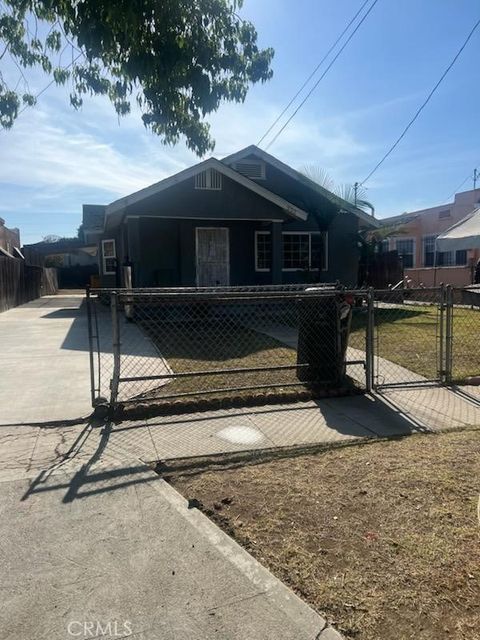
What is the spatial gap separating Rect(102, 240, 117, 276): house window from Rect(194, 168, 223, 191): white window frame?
728 cm

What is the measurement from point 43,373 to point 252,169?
12.7 meters

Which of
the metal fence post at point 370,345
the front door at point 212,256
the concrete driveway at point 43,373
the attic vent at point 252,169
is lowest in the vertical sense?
the concrete driveway at point 43,373

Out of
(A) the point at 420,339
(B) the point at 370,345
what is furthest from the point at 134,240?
(B) the point at 370,345

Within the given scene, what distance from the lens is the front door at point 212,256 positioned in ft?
53.9

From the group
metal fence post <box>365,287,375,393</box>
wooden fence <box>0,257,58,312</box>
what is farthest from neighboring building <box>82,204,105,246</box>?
metal fence post <box>365,287,375,393</box>

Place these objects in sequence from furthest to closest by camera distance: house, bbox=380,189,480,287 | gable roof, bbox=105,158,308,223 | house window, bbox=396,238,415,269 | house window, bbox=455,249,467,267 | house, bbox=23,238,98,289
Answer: house, bbox=23,238,98,289, house window, bbox=396,238,415,269, house window, bbox=455,249,467,267, house, bbox=380,189,480,287, gable roof, bbox=105,158,308,223

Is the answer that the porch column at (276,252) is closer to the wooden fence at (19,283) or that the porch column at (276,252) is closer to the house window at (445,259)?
the wooden fence at (19,283)

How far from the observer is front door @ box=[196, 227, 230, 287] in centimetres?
1642

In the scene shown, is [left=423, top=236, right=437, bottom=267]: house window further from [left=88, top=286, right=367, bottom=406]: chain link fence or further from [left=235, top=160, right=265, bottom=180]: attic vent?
[left=88, top=286, right=367, bottom=406]: chain link fence

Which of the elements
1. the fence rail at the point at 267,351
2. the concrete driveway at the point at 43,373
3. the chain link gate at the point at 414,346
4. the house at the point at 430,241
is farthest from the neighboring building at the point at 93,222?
the house at the point at 430,241

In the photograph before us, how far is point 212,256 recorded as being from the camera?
16.6 m

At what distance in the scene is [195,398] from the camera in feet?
19.8

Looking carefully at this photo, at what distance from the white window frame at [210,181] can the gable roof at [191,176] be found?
0.13 metres

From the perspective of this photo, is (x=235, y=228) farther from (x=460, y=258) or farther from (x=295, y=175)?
(x=460, y=258)
